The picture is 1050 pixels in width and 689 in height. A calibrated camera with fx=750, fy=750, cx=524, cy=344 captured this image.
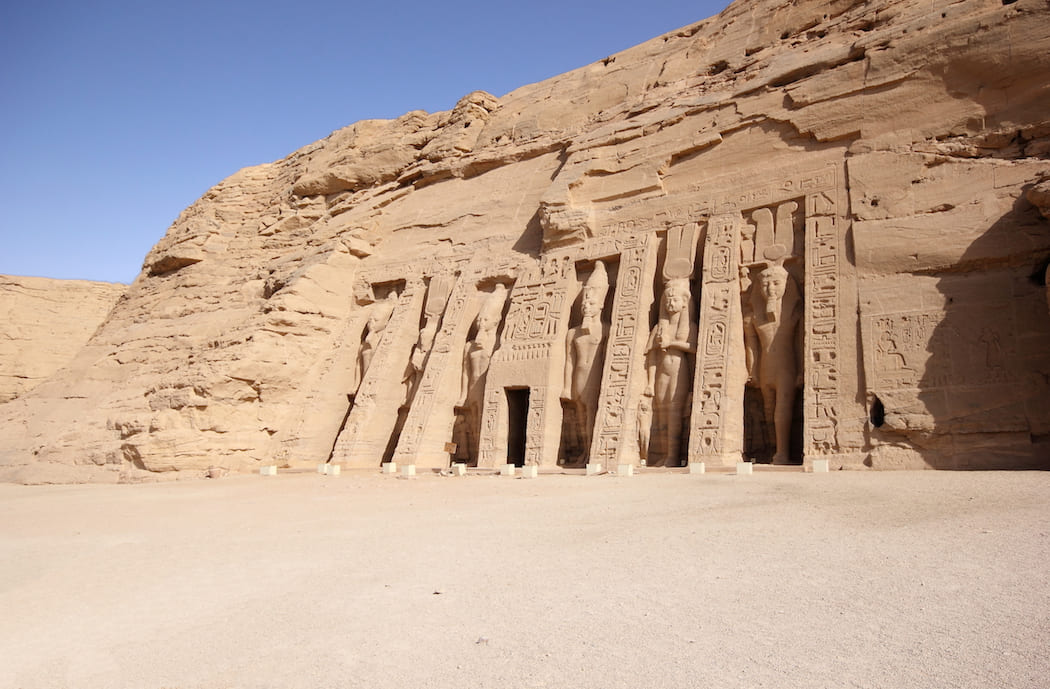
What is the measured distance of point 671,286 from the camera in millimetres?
12305

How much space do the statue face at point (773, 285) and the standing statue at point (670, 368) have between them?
124 centimetres

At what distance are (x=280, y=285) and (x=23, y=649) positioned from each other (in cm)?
1436

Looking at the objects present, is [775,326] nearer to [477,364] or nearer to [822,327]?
[822,327]

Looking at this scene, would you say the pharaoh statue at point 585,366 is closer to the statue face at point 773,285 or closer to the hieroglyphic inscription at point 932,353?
the statue face at point 773,285

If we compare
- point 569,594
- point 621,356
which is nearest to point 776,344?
point 621,356

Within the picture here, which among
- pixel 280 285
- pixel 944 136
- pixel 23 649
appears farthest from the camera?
pixel 280 285

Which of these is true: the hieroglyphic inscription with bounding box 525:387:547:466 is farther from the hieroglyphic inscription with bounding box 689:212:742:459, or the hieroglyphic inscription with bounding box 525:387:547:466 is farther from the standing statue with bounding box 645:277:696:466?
the hieroglyphic inscription with bounding box 689:212:742:459

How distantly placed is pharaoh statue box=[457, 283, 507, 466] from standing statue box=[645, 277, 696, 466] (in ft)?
11.4

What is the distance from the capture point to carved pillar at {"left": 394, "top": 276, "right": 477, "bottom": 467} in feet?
44.6

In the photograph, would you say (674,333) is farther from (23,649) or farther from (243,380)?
(23,649)

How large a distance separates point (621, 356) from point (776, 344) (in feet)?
7.89

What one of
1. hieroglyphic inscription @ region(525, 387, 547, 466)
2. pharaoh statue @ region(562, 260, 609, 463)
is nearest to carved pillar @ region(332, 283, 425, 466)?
hieroglyphic inscription @ region(525, 387, 547, 466)

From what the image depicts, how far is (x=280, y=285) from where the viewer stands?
57.0 feet

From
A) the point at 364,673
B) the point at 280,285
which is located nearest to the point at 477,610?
the point at 364,673
